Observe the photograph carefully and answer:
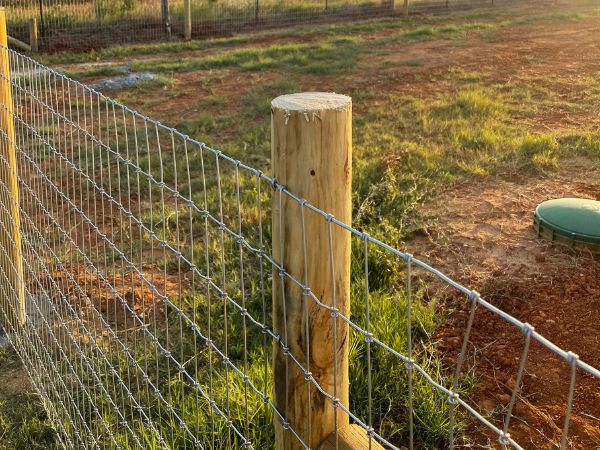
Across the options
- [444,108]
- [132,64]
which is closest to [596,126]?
[444,108]

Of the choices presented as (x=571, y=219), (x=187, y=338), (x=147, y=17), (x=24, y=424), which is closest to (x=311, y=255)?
(x=24, y=424)

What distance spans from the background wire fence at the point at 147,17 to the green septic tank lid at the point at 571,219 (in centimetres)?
1122

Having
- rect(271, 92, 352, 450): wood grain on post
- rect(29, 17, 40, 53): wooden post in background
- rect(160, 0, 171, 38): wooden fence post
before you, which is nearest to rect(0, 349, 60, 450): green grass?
rect(271, 92, 352, 450): wood grain on post

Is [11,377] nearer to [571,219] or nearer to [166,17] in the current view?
[571,219]

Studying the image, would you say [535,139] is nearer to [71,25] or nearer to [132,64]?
[132,64]

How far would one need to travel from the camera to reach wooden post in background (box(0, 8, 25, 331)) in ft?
12.4

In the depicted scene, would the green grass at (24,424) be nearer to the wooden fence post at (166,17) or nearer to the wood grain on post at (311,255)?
the wood grain on post at (311,255)

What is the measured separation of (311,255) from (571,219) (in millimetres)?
3231

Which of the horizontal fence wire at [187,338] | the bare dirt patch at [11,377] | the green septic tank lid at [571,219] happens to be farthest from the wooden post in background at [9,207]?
the green septic tank lid at [571,219]

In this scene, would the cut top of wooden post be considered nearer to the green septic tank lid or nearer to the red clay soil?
the red clay soil

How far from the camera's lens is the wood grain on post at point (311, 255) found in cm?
154

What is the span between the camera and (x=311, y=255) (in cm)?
162

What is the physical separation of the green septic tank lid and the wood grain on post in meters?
3.00

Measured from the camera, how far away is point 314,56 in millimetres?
11969
